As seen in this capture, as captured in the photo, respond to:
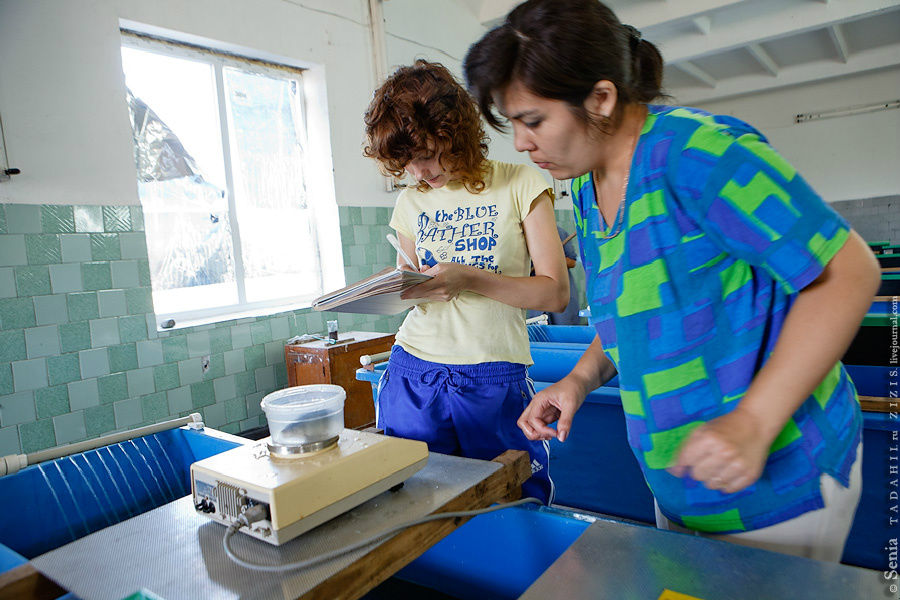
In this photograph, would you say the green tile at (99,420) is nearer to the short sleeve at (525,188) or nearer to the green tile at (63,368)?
the green tile at (63,368)

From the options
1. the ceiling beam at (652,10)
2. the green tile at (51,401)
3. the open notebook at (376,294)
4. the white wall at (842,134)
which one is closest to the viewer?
the open notebook at (376,294)

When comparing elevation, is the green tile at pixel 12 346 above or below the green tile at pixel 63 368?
above

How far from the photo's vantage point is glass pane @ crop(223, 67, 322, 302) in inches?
152

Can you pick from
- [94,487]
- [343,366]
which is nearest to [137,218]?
[343,366]

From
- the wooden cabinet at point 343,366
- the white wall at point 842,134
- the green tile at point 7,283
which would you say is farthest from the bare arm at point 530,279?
the white wall at point 842,134

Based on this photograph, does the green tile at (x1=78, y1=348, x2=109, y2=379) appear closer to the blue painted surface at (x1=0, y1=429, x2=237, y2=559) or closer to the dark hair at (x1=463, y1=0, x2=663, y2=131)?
the blue painted surface at (x1=0, y1=429, x2=237, y2=559)

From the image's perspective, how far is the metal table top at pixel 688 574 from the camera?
624mm

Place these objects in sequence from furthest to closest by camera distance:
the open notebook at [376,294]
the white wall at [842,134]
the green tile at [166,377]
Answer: the white wall at [842,134] → the green tile at [166,377] → the open notebook at [376,294]

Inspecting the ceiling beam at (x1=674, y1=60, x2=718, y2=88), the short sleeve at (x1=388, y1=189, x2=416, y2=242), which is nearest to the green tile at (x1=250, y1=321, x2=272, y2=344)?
the short sleeve at (x1=388, y1=189, x2=416, y2=242)

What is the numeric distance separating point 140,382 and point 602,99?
3.11 m

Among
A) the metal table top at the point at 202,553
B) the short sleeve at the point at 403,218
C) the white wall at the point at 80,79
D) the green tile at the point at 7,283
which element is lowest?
the metal table top at the point at 202,553

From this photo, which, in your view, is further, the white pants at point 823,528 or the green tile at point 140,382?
the green tile at point 140,382

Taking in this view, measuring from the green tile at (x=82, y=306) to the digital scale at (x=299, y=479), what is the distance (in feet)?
8.09

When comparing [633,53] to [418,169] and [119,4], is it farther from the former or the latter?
[119,4]
